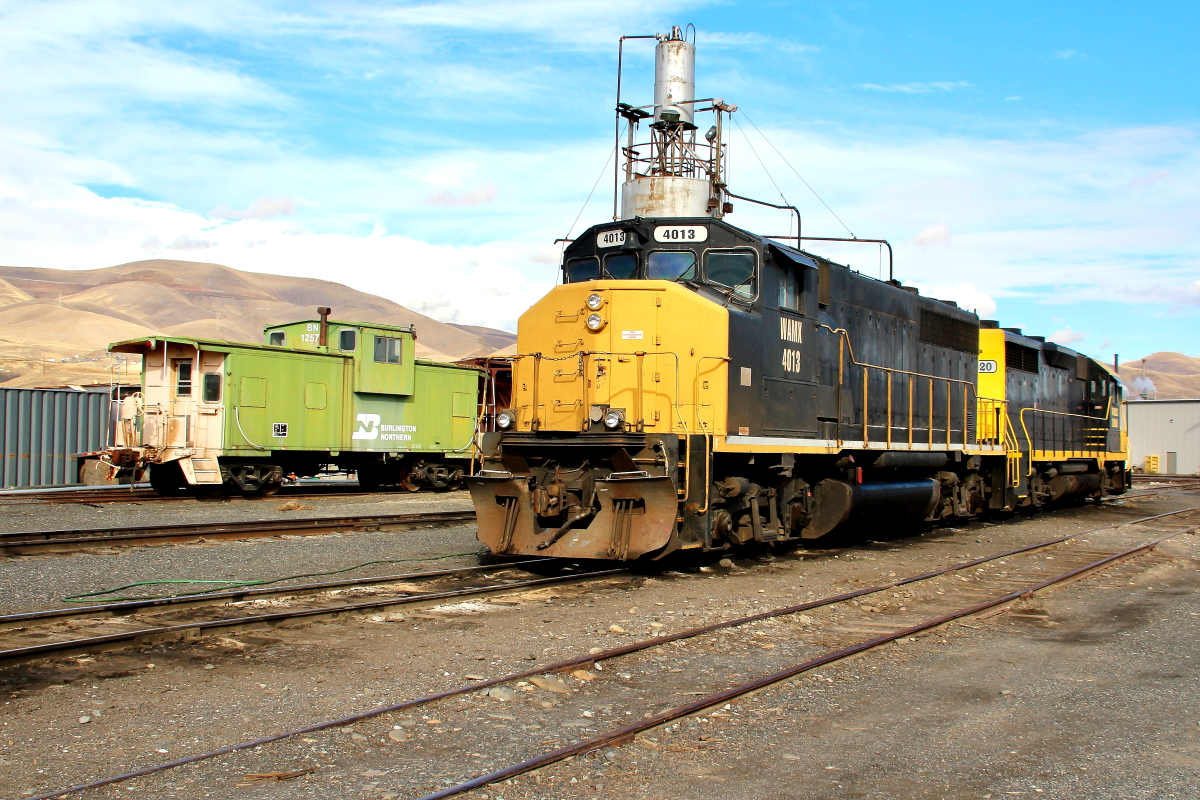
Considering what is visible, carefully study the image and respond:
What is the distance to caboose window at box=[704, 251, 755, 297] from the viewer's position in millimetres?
9664

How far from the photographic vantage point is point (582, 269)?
10266 millimetres

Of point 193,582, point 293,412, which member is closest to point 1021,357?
point 293,412

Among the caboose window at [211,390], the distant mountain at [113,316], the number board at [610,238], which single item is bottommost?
the caboose window at [211,390]

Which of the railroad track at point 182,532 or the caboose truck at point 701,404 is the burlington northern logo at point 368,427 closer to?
the railroad track at point 182,532

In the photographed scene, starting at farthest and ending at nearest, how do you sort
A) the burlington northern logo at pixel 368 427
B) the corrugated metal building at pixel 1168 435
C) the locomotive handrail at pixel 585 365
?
the corrugated metal building at pixel 1168 435, the burlington northern logo at pixel 368 427, the locomotive handrail at pixel 585 365

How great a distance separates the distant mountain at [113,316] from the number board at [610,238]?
5137 cm

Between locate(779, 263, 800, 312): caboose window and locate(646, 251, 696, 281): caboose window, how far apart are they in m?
1.07

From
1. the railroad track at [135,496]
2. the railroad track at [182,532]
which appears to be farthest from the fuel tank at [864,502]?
the railroad track at [135,496]

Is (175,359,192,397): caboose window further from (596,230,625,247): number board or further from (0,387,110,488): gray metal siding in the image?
(596,230,625,247): number board

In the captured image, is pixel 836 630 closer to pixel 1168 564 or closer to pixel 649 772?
pixel 649 772

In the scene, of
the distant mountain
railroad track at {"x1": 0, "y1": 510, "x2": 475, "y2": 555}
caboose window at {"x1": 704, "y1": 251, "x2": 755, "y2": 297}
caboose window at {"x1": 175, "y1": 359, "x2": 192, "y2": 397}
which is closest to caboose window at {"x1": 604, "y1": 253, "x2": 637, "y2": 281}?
caboose window at {"x1": 704, "y1": 251, "x2": 755, "y2": 297}

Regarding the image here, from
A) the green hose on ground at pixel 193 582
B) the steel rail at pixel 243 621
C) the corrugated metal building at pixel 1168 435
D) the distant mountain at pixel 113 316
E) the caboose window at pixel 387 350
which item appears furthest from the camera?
the distant mountain at pixel 113 316

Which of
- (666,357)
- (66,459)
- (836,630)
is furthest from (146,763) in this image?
(66,459)

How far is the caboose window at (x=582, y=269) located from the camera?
10.1m
